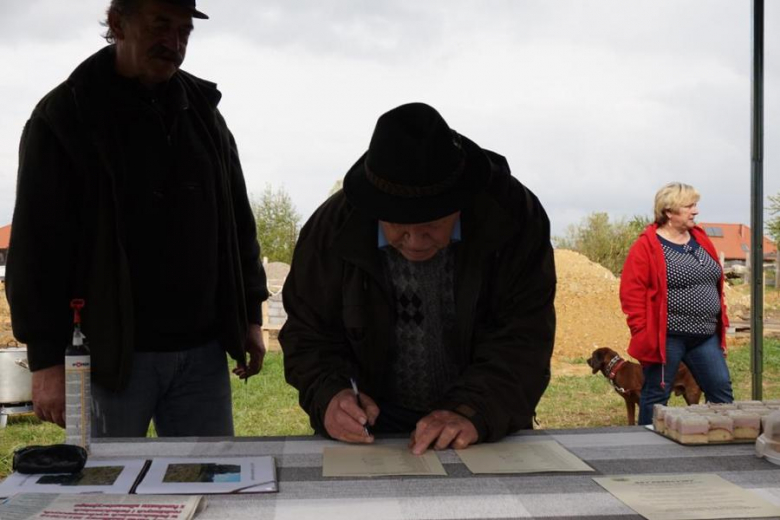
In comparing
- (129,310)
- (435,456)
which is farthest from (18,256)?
(435,456)

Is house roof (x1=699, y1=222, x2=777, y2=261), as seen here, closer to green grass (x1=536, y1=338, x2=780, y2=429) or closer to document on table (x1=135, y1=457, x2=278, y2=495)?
green grass (x1=536, y1=338, x2=780, y2=429)

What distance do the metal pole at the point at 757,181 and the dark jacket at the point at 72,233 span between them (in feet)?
9.63

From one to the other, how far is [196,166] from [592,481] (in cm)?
146

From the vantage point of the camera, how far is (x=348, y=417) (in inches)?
72.0

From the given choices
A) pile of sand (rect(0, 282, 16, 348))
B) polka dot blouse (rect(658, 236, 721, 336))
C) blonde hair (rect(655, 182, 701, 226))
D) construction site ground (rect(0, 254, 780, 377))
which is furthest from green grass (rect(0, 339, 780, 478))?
pile of sand (rect(0, 282, 16, 348))

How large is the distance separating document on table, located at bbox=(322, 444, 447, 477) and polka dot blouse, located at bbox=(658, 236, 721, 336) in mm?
3423

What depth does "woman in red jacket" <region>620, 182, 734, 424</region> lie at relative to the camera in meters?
4.78

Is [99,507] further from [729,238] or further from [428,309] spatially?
[729,238]

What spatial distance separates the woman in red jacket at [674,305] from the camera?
4.78m

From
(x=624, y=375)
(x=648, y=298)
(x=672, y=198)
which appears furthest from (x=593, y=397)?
(x=672, y=198)

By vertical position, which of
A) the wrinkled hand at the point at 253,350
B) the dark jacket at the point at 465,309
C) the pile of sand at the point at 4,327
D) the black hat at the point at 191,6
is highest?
the black hat at the point at 191,6

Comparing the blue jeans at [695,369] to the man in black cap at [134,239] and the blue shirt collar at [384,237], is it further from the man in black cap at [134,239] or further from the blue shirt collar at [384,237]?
the blue shirt collar at [384,237]

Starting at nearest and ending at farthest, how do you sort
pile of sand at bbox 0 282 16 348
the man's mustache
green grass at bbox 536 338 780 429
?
the man's mustache < green grass at bbox 536 338 780 429 < pile of sand at bbox 0 282 16 348

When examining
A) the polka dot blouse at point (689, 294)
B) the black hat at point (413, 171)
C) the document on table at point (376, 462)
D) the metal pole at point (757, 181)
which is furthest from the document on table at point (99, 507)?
the polka dot blouse at point (689, 294)
